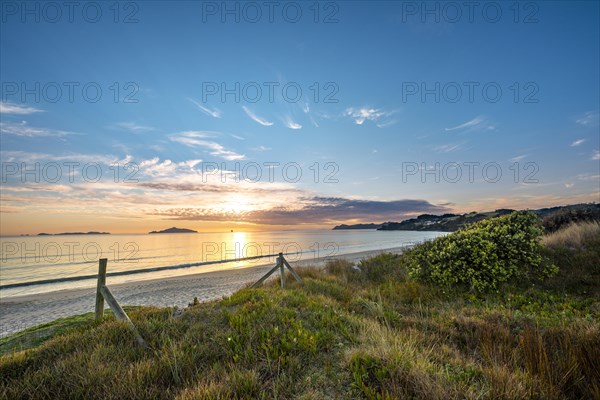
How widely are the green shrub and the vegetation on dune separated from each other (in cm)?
175

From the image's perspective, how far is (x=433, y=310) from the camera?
26.3 feet

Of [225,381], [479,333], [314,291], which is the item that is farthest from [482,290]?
[225,381]

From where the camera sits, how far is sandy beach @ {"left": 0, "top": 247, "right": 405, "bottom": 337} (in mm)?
13059

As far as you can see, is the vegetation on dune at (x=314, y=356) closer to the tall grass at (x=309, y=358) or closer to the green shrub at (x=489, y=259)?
the tall grass at (x=309, y=358)

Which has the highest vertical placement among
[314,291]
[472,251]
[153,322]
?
[472,251]

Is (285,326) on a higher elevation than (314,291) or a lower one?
higher

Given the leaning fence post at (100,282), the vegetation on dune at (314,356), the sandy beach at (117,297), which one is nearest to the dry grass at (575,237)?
the vegetation on dune at (314,356)

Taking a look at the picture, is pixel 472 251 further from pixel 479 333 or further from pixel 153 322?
pixel 153 322

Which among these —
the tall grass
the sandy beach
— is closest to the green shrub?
the tall grass

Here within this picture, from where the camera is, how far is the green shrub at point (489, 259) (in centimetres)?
1019

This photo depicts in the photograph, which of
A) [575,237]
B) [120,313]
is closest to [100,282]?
[120,313]

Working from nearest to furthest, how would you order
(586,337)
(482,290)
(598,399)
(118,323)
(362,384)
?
(598,399) < (362,384) < (586,337) < (118,323) < (482,290)

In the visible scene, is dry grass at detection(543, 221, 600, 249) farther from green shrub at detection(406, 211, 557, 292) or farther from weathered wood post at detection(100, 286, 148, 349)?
weathered wood post at detection(100, 286, 148, 349)

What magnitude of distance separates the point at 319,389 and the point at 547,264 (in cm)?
1165
